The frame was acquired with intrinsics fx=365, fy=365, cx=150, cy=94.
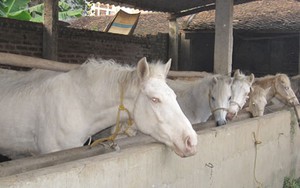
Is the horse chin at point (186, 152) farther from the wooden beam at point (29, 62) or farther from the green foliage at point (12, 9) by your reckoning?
the green foliage at point (12, 9)

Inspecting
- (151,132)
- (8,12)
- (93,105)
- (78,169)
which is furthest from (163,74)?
(8,12)

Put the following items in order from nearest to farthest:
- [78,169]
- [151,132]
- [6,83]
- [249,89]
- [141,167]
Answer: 1. [78,169]
2. [141,167]
3. [151,132]
4. [6,83]
5. [249,89]

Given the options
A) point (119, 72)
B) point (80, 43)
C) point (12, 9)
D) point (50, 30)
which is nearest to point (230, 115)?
point (119, 72)

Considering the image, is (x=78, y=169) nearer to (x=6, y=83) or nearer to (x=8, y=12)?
(x=6, y=83)

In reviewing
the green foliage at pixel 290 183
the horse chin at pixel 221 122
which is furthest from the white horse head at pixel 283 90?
the horse chin at pixel 221 122

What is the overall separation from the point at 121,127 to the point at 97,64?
704 millimetres

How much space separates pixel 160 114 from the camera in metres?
3.16

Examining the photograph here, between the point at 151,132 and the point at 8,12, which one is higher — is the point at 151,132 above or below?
below

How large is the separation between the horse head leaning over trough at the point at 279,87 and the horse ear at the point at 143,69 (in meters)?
4.66

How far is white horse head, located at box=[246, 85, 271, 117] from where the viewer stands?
564cm

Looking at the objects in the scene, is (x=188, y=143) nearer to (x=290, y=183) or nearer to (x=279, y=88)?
(x=290, y=183)

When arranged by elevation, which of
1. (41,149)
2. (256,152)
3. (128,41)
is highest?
(128,41)

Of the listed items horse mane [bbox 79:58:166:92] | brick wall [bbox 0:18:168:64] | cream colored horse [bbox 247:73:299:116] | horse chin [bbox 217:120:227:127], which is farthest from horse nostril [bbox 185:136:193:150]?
brick wall [bbox 0:18:168:64]

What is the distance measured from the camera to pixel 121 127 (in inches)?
148
